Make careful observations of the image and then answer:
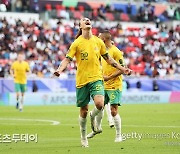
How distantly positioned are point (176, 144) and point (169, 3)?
45.8 m

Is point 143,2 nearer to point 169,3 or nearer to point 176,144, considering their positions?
point 169,3

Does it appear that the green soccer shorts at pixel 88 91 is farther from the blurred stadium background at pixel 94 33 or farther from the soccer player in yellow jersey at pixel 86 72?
the blurred stadium background at pixel 94 33

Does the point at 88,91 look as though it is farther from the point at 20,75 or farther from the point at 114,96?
the point at 20,75

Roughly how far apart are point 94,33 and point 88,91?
3574 cm

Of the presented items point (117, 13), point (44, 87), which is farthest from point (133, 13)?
point (44, 87)

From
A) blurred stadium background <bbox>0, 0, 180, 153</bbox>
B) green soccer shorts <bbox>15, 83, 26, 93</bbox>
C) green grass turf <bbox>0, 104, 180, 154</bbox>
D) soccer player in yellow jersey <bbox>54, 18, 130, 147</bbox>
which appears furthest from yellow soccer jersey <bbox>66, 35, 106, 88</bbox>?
blurred stadium background <bbox>0, 0, 180, 153</bbox>

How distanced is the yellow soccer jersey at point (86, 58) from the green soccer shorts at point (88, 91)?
88 millimetres

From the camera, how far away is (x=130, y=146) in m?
14.9

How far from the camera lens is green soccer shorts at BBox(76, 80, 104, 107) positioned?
1478cm

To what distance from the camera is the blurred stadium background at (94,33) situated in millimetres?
39125

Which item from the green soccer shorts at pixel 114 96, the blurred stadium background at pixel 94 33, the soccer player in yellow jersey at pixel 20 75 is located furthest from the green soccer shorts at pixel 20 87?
the green soccer shorts at pixel 114 96

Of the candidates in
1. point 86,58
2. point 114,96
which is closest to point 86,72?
point 86,58

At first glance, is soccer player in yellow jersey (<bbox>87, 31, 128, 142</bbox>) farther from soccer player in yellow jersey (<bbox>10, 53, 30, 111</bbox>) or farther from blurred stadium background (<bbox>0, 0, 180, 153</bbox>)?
blurred stadium background (<bbox>0, 0, 180, 153</bbox>)

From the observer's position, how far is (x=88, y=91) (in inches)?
588
